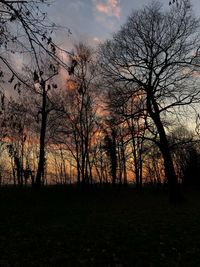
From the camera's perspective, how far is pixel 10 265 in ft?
21.1

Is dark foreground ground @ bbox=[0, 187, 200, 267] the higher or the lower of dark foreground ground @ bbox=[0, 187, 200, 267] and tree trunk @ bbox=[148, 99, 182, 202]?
the lower

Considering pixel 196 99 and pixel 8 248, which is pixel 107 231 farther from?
pixel 196 99

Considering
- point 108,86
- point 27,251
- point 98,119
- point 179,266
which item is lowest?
point 179,266

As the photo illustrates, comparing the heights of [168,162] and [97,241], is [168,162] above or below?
above

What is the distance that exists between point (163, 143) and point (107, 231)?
12093mm

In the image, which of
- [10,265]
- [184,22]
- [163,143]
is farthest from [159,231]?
[184,22]

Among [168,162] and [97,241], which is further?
[168,162]

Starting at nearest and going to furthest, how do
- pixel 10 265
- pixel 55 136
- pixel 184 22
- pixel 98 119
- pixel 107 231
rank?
pixel 10 265, pixel 107 231, pixel 184 22, pixel 98 119, pixel 55 136

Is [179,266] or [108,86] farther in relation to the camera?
[108,86]

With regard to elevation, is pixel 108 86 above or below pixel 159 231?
above

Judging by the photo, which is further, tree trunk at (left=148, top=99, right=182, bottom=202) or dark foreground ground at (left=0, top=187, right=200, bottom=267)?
tree trunk at (left=148, top=99, right=182, bottom=202)

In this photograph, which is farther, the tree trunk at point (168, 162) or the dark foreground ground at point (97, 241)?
the tree trunk at point (168, 162)

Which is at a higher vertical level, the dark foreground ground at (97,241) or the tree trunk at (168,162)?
the tree trunk at (168,162)

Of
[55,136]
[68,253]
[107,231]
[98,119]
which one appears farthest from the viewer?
[55,136]
